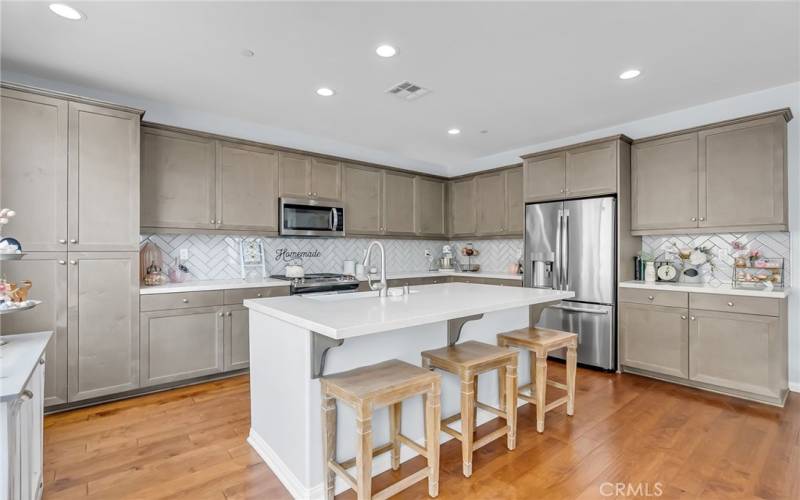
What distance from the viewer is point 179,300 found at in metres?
3.29

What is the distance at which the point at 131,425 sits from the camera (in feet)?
8.66

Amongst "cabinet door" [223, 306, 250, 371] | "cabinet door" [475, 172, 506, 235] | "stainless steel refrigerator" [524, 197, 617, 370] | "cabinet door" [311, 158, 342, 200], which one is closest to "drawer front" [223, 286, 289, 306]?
"cabinet door" [223, 306, 250, 371]

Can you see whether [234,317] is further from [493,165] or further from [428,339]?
[493,165]

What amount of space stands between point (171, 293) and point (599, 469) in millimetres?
3320

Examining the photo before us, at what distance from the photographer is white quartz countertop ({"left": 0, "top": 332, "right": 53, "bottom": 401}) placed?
115 cm

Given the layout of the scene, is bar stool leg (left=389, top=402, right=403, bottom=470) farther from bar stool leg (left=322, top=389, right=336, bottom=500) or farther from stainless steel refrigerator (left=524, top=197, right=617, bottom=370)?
stainless steel refrigerator (left=524, top=197, right=617, bottom=370)

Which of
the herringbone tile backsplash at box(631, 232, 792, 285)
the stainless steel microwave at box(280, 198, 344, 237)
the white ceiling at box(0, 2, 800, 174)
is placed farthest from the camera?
the stainless steel microwave at box(280, 198, 344, 237)

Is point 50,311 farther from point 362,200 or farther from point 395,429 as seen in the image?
point 362,200

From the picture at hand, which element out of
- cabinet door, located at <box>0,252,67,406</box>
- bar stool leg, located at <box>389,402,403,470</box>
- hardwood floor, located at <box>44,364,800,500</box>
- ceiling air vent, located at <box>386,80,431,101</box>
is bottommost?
hardwood floor, located at <box>44,364,800,500</box>

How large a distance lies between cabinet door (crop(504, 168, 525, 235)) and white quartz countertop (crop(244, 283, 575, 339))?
7.57 feet

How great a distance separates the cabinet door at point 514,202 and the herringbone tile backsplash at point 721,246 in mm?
1402

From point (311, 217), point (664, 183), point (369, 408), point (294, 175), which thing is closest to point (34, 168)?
point (294, 175)

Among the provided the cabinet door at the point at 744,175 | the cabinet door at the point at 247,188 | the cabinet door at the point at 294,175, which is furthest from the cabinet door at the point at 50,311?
the cabinet door at the point at 744,175

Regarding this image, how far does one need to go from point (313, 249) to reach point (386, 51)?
266 cm
